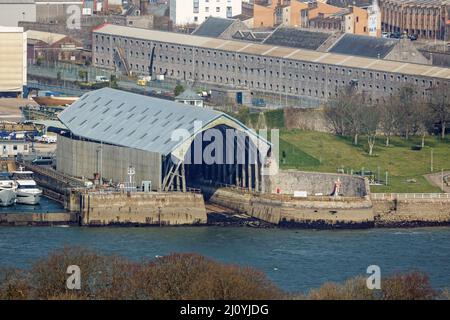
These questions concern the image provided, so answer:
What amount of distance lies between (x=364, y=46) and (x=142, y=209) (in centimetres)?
2296

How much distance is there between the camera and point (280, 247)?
6331cm

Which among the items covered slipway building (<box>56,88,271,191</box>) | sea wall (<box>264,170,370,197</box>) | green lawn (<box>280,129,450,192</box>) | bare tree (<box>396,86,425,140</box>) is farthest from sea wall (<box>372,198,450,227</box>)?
bare tree (<box>396,86,425,140</box>)

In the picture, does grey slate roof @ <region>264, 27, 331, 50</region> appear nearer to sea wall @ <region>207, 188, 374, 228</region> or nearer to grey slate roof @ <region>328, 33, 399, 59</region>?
grey slate roof @ <region>328, 33, 399, 59</region>

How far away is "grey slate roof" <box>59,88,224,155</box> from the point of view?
69.2 metres

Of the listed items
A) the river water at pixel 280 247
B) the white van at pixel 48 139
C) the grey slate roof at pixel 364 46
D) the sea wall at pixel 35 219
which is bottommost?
the river water at pixel 280 247

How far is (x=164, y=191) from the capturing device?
68625 mm

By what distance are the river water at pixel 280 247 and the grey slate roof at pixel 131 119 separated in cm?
348

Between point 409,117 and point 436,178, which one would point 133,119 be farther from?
point 409,117

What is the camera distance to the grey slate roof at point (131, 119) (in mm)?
69250

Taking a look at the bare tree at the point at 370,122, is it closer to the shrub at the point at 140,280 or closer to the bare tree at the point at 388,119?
the bare tree at the point at 388,119

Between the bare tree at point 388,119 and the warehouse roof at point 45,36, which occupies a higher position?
the warehouse roof at point 45,36

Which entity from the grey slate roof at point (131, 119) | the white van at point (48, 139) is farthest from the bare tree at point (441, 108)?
the white van at point (48, 139)

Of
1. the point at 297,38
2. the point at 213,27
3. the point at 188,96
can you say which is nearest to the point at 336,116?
the point at 188,96

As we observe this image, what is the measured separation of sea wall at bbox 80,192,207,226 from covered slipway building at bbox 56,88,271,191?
1.03 metres
